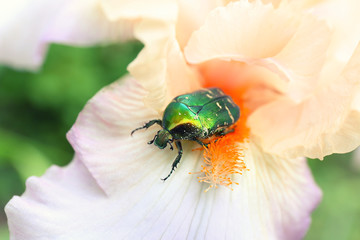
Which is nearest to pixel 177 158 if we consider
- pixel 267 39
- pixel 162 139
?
pixel 162 139

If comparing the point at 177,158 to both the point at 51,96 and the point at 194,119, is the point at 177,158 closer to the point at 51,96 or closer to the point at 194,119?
the point at 194,119

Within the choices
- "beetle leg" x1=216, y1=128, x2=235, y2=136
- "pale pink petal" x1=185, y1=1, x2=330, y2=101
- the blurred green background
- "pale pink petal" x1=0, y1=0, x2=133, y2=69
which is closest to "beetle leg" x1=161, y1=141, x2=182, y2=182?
"beetle leg" x1=216, y1=128, x2=235, y2=136

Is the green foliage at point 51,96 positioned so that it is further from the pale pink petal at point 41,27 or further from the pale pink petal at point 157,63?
the pale pink petal at point 157,63

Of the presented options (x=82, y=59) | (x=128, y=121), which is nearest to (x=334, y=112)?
(x=128, y=121)

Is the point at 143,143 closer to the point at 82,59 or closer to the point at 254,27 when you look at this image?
the point at 254,27

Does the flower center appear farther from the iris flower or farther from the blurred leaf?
the blurred leaf

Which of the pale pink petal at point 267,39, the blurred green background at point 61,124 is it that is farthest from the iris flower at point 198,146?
the blurred green background at point 61,124

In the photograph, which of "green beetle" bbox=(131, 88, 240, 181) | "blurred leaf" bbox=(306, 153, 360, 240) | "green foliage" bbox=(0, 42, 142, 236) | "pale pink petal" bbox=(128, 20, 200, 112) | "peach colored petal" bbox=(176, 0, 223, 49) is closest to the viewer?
"pale pink petal" bbox=(128, 20, 200, 112)
